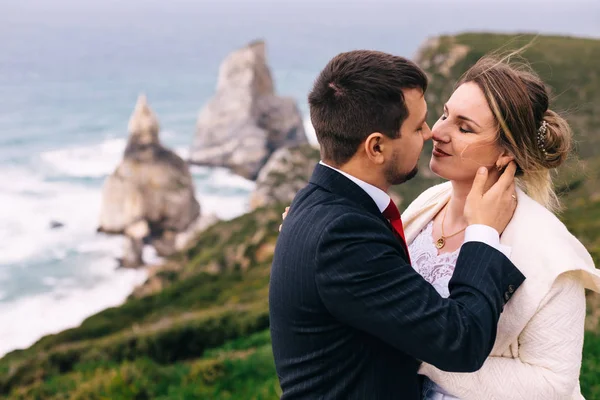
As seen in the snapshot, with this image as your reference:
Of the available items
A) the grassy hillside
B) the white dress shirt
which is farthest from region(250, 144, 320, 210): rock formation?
the white dress shirt

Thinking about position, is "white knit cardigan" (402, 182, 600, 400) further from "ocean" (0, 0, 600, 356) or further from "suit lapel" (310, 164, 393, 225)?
"ocean" (0, 0, 600, 356)

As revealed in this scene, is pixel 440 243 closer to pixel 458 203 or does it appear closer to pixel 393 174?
pixel 458 203

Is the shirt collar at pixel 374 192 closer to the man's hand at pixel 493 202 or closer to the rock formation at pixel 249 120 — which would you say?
the man's hand at pixel 493 202

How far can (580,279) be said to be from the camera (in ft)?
10.2

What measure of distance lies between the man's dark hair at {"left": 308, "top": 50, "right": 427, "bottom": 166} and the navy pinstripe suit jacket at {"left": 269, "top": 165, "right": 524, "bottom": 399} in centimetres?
21

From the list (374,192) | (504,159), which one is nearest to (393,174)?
(374,192)

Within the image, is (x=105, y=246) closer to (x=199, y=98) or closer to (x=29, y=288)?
(x=29, y=288)

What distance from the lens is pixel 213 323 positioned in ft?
48.8

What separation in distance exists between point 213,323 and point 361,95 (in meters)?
12.9

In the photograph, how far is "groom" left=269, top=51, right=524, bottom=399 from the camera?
8.19 feet

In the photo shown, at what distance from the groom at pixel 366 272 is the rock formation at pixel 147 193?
214 feet

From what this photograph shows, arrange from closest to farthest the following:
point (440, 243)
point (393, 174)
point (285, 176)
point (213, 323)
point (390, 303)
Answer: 1. point (390, 303)
2. point (393, 174)
3. point (440, 243)
4. point (213, 323)
5. point (285, 176)

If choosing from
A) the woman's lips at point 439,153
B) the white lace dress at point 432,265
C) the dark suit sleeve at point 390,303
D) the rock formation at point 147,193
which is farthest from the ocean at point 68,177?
the dark suit sleeve at point 390,303

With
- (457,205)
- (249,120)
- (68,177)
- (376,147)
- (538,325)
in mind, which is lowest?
(68,177)
